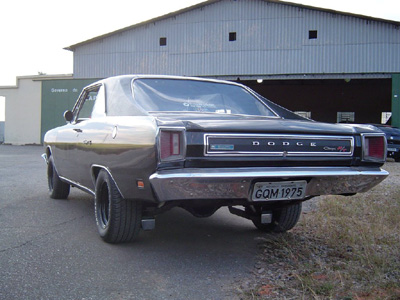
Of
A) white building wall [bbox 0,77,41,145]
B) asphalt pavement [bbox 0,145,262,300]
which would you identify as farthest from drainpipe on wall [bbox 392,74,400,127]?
white building wall [bbox 0,77,41,145]

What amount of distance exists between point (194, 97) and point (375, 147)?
1751 mm

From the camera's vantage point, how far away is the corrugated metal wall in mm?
20969

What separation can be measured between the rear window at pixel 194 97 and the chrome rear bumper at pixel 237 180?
108 cm

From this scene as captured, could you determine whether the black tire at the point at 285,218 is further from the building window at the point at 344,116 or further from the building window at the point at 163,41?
the building window at the point at 344,116

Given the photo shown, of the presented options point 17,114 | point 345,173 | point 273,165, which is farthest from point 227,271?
point 17,114

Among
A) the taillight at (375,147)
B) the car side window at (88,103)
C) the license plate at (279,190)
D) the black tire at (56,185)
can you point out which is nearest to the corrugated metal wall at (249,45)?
the black tire at (56,185)

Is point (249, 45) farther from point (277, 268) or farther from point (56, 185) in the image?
point (277, 268)

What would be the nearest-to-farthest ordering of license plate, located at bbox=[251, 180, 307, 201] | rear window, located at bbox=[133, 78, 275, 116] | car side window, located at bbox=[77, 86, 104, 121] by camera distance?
license plate, located at bbox=[251, 180, 307, 201] → rear window, located at bbox=[133, 78, 275, 116] → car side window, located at bbox=[77, 86, 104, 121]

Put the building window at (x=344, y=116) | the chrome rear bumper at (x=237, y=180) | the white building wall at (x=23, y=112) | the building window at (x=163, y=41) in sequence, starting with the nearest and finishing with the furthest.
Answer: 1. the chrome rear bumper at (x=237, y=180)
2. the building window at (x=163, y=41)
3. the white building wall at (x=23, y=112)
4. the building window at (x=344, y=116)

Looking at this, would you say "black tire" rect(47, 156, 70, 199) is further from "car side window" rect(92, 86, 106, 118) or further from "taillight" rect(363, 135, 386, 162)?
"taillight" rect(363, 135, 386, 162)

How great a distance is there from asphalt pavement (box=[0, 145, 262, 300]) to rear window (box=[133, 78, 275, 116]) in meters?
1.28

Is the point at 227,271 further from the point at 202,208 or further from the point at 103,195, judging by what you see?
the point at 103,195

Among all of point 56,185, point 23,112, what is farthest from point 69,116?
point 23,112

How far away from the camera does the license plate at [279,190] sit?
3428 millimetres
